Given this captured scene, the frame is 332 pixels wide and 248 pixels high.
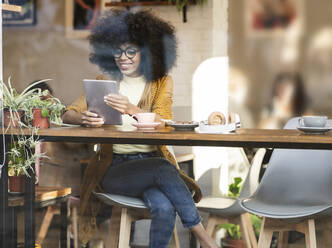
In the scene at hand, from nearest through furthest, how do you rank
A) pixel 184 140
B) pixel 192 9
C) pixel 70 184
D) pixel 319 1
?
pixel 184 140
pixel 70 184
pixel 192 9
pixel 319 1

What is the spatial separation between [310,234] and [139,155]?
87 centimetres

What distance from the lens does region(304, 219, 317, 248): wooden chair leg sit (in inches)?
118

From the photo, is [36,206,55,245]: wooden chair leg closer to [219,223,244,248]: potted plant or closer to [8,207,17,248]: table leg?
[8,207,17,248]: table leg

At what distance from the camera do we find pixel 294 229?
3.02 m

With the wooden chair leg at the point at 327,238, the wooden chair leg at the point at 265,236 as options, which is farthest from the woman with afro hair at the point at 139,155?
the wooden chair leg at the point at 327,238

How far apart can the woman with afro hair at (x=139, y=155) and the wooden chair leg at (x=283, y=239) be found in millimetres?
311

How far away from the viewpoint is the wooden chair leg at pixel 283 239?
10.0ft

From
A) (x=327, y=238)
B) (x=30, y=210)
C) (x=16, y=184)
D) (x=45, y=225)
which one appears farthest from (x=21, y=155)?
Result: (x=327, y=238)

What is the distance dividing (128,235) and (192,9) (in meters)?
1.41

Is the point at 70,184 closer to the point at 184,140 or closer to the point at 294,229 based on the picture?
the point at 184,140

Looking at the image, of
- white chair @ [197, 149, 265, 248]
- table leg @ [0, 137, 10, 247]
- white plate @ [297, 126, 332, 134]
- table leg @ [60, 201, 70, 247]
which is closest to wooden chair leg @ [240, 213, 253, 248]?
white chair @ [197, 149, 265, 248]

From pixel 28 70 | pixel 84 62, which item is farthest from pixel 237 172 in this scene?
pixel 28 70

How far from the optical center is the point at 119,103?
3086mm

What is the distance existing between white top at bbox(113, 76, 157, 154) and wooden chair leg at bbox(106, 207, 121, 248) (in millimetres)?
287
